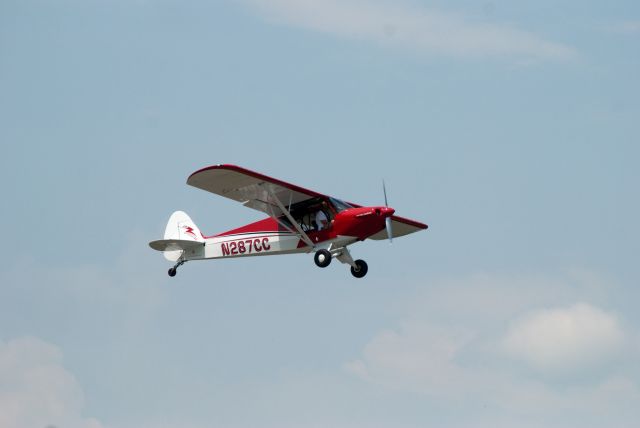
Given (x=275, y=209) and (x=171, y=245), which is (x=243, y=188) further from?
(x=171, y=245)

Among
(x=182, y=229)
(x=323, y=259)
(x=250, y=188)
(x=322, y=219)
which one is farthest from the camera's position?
(x=182, y=229)

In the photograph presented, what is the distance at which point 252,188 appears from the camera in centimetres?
2977

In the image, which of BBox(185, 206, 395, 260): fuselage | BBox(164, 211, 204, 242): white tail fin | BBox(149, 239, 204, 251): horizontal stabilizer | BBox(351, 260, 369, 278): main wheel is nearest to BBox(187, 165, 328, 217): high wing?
BBox(185, 206, 395, 260): fuselage

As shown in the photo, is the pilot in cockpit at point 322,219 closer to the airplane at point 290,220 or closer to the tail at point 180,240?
the airplane at point 290,220

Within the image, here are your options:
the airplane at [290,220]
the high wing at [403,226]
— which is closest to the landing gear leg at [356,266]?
the airplane at [290,220]

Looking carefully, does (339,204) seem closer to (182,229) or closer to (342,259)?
(342,259)

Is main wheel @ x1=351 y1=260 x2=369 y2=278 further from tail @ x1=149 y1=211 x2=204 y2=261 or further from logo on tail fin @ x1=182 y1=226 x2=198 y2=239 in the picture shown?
logo on tail fin @ x1=182 y1=226 x2=198 y2=239

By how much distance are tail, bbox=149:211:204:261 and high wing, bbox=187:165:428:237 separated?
3.40m

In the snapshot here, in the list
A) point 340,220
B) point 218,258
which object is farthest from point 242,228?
point 340,220

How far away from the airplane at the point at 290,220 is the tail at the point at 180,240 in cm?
94

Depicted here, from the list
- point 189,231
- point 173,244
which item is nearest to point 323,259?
point 173,244

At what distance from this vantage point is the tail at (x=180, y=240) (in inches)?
1308

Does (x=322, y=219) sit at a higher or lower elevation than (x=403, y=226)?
lower

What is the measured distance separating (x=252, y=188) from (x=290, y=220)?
1.33 metres
